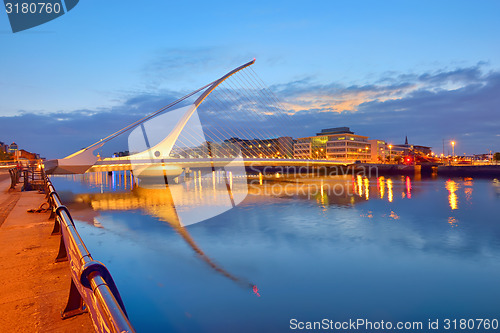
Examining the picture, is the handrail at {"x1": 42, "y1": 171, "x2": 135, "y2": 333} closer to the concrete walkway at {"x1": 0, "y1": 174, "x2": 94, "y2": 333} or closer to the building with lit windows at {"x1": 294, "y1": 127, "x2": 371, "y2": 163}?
the concrete walkway at {"x1": 0, "y1": 174, "x2": 94, "y2": 333}

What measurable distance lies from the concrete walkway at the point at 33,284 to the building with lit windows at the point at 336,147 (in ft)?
339

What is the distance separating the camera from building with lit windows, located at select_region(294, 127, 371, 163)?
111 meters

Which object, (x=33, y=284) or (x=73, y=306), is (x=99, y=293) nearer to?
(x=73, y=306)

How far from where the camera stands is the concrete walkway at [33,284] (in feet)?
10.8

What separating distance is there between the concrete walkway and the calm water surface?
2693 millimetres

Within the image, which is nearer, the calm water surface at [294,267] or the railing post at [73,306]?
the railing post at [73,306]

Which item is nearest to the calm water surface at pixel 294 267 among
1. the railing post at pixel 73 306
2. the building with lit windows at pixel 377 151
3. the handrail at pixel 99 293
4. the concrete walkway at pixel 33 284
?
the concrete walkway at pixel 33 284

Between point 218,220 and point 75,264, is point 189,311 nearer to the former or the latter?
point 75,264

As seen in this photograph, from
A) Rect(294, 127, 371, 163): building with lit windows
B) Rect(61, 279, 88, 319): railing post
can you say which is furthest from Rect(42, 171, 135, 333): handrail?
Rect(294, 127, 371, 163): building with lit windows

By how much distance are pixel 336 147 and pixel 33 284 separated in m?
114

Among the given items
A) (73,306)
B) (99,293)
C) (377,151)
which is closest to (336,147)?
(377,151)

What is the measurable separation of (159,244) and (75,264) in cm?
1092

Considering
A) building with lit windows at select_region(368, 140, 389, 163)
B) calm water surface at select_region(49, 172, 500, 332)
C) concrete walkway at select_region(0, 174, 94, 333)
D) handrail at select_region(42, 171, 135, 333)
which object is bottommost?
calm water surface at select_region(49, 172, 500, 332)

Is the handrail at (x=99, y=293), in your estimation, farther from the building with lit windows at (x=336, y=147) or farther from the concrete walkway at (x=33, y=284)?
the building with lit windows at (x=336, y=147)
